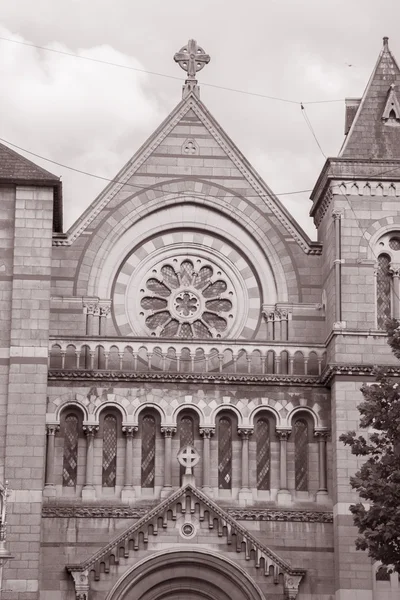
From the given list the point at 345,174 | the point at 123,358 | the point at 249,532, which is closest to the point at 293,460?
the point at 249,532

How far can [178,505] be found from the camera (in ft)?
101

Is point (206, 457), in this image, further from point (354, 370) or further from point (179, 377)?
point (354, 370)

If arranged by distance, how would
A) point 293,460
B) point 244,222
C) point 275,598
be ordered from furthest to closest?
point 244,222 → point 293,460 → point 275,598

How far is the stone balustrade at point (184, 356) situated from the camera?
32.5m

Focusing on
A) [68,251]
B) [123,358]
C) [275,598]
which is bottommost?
[275,598]

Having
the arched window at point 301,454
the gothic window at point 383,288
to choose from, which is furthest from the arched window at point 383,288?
the arched window at point 301,454

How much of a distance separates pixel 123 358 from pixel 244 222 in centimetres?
443

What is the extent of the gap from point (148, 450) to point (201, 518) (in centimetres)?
219

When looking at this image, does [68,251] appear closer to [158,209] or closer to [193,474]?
[158,209]

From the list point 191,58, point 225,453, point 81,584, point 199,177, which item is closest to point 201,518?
point 225,453

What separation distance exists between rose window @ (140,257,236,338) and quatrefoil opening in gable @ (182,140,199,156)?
2.53 m

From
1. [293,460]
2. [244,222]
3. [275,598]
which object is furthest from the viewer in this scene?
[244,222]

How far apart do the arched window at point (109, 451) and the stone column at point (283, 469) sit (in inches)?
138

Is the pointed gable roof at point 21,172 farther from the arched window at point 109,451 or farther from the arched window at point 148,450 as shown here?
the arched window at point 148,450
